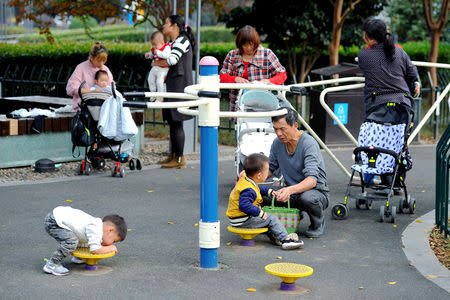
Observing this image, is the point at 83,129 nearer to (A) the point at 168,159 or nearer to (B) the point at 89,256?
(A) the point at 168,159

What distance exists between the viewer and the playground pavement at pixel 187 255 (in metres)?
5.47

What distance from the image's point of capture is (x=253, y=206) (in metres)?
6.44

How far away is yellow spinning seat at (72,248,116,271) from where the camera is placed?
18.7ft

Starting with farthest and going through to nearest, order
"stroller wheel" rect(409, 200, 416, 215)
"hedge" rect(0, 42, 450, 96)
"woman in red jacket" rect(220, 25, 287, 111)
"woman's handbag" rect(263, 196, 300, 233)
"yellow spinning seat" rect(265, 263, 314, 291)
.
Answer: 1. "hedge" rect(0, 42, 450, 96)
2. "woman in red jacket" rect(220, 25, 287, 111)
3. "stroller wheel" rect(409, 200, 416, 215)
4. "woman's handbag" rect(263, 196, 300, 233)
5. "yellow spinning seat" rect(265, 263, 314, 291)

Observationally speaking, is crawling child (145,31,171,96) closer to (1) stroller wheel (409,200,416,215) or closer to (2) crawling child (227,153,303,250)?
(1) stroller wheel (409,200,416,215)

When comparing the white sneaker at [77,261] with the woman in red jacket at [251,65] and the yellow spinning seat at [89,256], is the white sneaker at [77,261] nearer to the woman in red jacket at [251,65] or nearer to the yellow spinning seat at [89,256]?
the yellow spinning seat at [89,256]

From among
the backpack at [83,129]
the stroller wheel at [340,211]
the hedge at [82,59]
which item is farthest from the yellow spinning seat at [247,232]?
the hedge at [82,59]

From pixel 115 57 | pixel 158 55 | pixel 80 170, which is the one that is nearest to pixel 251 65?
pixel 158 55

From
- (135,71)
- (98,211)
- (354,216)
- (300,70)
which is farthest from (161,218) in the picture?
(300,70)

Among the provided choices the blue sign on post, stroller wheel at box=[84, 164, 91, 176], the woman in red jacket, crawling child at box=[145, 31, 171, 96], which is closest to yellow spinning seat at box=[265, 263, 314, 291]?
the woman in red jacket

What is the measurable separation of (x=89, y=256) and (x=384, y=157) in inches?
141

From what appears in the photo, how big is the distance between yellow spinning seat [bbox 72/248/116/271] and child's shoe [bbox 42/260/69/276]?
14 cm

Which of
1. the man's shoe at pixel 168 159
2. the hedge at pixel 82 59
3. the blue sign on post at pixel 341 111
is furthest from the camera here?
the hedge at pixel 82 59

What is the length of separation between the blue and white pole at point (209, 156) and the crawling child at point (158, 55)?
16.1 feet
